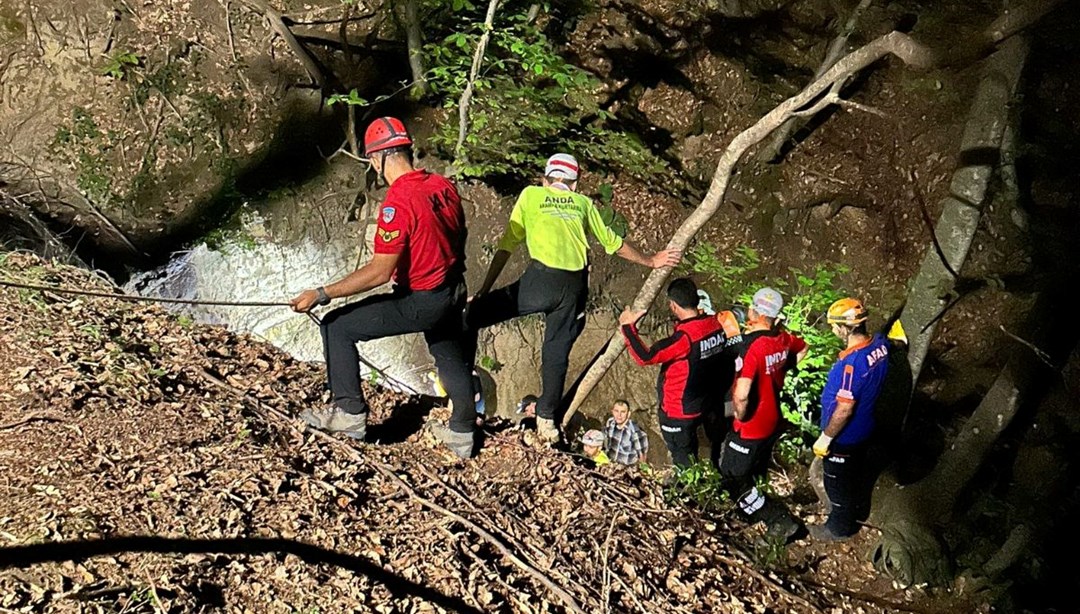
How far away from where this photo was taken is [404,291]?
4.75 metres

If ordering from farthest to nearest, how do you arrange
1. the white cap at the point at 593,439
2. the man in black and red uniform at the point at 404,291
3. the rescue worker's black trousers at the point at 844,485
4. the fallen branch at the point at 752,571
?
the white cap at the point at 593,439 < the rescue worker's black trousers at the point at 844,485 < the fallen branch at the point at 752,571 < the man in black and red uniform at the point at 404,291

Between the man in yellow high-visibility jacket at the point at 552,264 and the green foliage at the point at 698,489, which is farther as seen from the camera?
the green foliage at the point at 698,489

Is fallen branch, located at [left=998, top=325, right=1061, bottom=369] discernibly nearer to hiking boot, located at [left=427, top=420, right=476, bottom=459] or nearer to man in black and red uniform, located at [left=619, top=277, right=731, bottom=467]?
man in black and red uniform, located at [left=619, top=277, right=731, bottom=467]

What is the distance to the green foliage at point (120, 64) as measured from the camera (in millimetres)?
9820

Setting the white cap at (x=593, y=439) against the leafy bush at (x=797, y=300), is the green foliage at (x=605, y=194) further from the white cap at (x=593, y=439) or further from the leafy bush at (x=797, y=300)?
the white cap at (x=593, y=439)

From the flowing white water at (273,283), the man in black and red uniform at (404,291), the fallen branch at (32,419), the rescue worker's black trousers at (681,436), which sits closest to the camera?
the fallen branch at (32,419)

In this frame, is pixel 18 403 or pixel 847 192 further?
pixel 847 192

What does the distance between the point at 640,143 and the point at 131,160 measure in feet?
22.9

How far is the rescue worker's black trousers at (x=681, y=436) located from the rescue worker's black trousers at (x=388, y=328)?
249 centimetres

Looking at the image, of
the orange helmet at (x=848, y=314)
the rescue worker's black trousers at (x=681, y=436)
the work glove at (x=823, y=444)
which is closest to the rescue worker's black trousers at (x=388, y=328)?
the rescue worker's black trousers at (x=681, y=436)

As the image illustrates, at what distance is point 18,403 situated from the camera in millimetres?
4273

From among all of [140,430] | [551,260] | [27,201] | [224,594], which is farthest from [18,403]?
[27,201]

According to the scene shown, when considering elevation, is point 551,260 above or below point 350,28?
below

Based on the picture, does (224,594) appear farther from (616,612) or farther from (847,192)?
(847,192)
